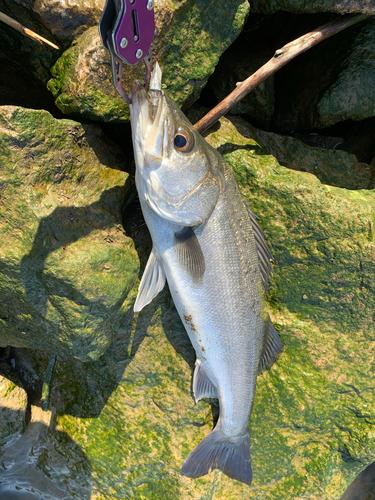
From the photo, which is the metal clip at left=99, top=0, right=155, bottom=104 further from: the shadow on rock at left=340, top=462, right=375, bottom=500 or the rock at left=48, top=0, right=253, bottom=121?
the shadow on rock at left=340, top=462, right=375, bottom=500

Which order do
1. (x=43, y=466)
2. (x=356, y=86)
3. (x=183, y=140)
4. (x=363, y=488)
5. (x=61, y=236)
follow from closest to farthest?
1. (x=183, y=140)
2. (x=61, y=236)
3. (x=356, y=86)
4. (x=43, y=466)
5. (x=363, y=488)

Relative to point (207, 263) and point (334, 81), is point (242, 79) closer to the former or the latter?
point (334, 81)

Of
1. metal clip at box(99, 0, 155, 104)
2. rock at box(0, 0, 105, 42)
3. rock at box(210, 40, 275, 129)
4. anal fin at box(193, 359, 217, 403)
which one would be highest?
rock at box(210, 40, 275, 129)

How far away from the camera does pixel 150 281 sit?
9.15ft

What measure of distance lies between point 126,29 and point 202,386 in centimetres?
288

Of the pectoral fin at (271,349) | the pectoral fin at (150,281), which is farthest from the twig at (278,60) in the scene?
the pectoral fin at (271,349)

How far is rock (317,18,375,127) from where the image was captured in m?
3.41

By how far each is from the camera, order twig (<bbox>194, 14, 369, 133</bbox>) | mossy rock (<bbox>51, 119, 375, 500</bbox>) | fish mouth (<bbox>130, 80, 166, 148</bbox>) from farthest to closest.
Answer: mossy rock (<bbox>51, 119, 375, 500</bbox>), twig (<bbox>194, 14, 369, 133</bbox>), fish mouth (<bbox>130, 80, 166, 148</bbox>)

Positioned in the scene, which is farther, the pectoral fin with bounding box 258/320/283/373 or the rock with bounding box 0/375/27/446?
the rock with bounding box 0/375/27/446

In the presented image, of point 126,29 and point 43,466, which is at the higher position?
point 126,29

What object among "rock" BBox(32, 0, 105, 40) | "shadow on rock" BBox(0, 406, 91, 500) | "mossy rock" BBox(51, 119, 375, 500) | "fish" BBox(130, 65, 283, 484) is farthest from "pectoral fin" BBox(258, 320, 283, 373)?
"rock" BBox(32, 0, 105, 40)

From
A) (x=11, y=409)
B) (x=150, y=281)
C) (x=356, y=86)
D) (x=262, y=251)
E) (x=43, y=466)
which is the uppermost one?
(x=356, y=86)

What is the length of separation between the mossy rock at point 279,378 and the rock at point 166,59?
0.61 meters

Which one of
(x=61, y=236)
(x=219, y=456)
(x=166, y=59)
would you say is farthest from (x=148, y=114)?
(x=219, y=456)
